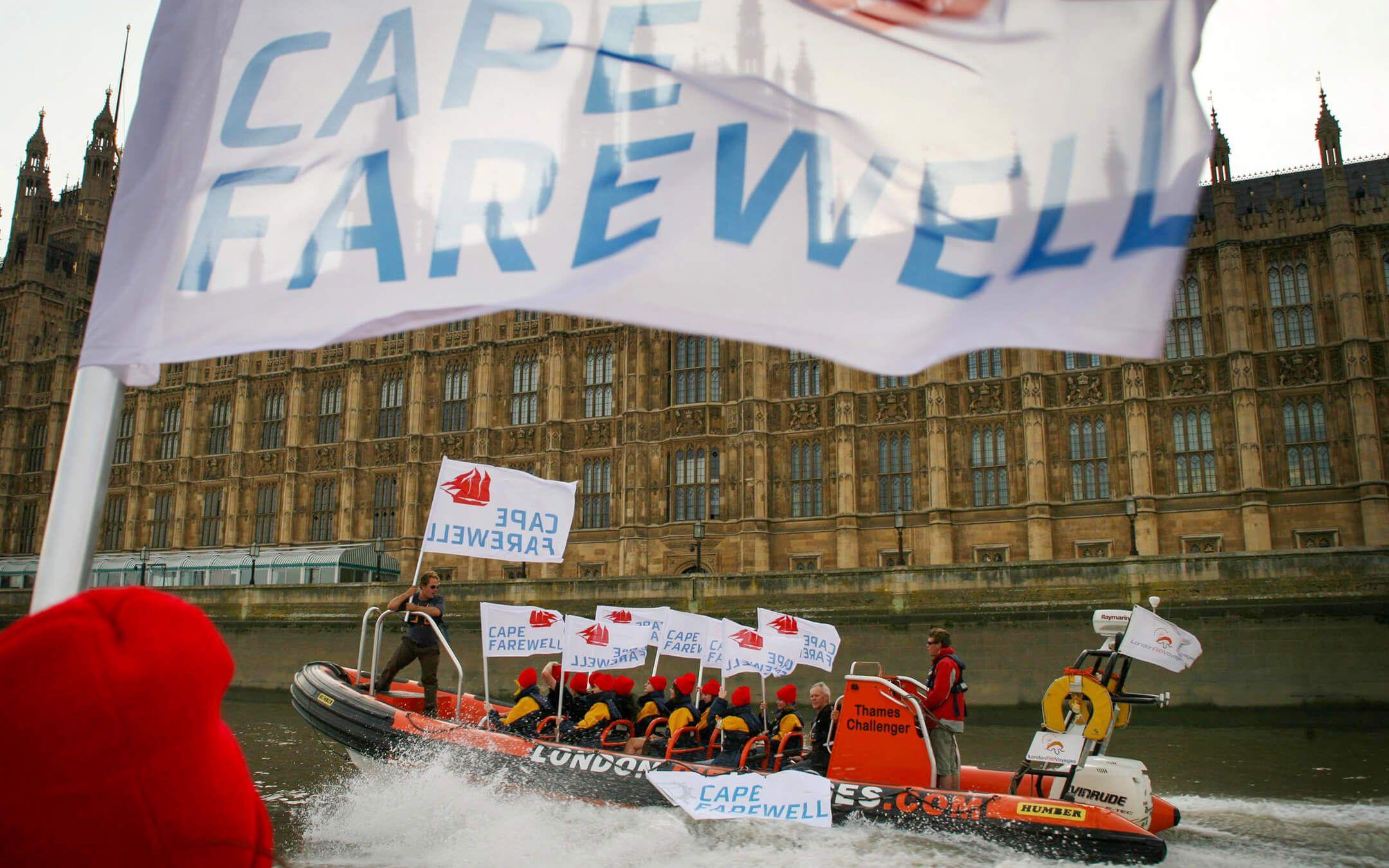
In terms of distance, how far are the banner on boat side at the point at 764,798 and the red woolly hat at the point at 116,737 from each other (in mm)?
7714

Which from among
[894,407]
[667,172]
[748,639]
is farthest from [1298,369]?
[667,172]

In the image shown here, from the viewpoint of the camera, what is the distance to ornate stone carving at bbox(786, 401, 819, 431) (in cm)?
3372

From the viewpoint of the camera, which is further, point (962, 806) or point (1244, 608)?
point (1244, 608)

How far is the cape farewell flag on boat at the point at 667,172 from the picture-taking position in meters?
2.61

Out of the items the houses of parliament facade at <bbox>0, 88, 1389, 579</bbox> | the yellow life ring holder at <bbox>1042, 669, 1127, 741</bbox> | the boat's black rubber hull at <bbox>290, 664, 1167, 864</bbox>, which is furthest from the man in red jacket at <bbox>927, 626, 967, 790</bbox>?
the houses of parliament facade at <bbox>0, 88, 1389, 579</bbox>

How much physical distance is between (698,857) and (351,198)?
25.3ft

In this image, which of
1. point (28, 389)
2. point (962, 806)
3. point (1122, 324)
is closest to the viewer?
point (1122, 324)

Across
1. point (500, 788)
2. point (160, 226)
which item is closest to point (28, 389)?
point (500, 788)

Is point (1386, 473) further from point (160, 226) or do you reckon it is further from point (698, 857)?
point (160, 226)

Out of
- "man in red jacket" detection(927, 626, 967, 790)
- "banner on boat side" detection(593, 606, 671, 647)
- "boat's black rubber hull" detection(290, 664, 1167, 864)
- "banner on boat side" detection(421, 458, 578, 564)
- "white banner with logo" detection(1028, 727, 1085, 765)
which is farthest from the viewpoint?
"banner on boat side" detection(593, 606, 671, 647)

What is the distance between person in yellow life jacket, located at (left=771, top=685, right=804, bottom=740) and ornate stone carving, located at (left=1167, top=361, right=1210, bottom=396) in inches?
930

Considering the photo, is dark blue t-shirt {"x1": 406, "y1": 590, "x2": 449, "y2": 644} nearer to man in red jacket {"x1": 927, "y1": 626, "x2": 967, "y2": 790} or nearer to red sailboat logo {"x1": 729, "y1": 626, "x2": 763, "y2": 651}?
red sailboat logo {"x1": 729, "y1": 626, "x2": 763, "y2": 651}

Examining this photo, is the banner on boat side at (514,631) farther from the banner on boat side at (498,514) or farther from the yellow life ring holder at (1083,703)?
the yellow life ring holder at (1083,703)

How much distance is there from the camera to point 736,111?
2.79 metres
